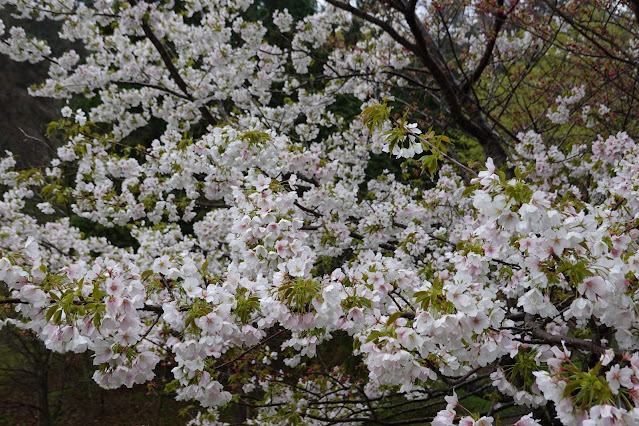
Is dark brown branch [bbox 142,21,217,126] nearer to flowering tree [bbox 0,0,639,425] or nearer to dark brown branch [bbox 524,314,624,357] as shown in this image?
flowering tree [bbox 0,0,639,425]

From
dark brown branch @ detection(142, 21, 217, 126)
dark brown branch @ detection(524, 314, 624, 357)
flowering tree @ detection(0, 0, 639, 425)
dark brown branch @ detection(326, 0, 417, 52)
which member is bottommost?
dark brown branch @ detection(524, 314, 624, 357)

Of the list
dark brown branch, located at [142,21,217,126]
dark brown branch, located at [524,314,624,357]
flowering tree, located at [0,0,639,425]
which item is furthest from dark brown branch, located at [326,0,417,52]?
dark brown branch, located at [524,314,624,357]

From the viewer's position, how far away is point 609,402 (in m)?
1.22

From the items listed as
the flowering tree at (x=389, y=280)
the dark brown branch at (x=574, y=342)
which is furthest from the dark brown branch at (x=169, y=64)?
the dark brown branch at (x=574, y=342)

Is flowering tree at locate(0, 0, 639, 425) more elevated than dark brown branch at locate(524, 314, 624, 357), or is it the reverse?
flowering tree at locate(0, 0, 639, 425)

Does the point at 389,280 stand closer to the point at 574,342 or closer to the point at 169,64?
the point at 574,342

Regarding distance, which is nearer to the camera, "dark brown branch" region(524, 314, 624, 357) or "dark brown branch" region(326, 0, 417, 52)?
"dark brown branch" region(524, 314, 624, 357)

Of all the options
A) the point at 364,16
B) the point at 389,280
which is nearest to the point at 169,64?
the point at 364,16

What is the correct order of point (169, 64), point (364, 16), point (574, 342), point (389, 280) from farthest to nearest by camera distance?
point (169, 64) < point (364, 16) < point (389, 280) < point (574, 342)

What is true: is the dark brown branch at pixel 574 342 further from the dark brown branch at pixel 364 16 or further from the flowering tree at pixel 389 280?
the dark brown branch at pixel 364 16

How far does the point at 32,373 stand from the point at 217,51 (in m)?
5.80

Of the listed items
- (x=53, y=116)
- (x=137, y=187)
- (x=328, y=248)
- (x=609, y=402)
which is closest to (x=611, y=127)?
(x=328, y=248)

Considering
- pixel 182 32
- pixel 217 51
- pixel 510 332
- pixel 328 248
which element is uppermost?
pixel 182 32

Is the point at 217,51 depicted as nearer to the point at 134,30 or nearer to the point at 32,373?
the point at 134,30
